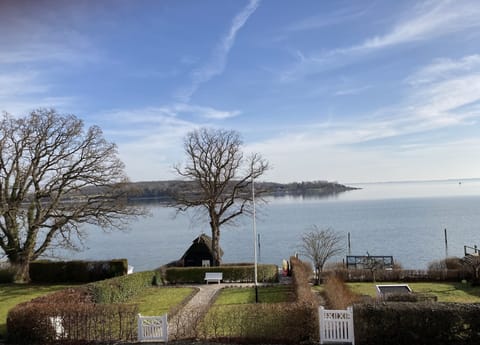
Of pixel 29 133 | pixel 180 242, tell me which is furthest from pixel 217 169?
pixel 180 242

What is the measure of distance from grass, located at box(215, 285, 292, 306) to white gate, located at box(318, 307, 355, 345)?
23.0 ft

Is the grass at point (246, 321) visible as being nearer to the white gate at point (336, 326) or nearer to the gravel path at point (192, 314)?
the gravel path at point (192, 314)

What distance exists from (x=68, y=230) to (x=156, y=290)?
813cm

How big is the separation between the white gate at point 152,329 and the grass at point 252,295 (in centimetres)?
670

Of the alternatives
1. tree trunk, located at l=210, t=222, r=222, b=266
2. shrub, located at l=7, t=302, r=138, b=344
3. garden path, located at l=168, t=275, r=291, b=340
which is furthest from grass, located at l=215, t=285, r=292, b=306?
tree trunk, located at l=210, t=222, r=222, b=266

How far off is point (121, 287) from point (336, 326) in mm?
11960

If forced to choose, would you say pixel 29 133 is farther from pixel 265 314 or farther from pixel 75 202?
pixel 265 314

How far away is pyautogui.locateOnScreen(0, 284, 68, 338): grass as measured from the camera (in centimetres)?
1797

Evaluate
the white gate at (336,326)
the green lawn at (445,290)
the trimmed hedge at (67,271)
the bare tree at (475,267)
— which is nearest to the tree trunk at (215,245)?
the trimmed hedge at (67,271)

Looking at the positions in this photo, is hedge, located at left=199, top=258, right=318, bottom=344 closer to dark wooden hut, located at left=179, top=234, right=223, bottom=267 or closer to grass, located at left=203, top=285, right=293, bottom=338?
grass, located at left=203, top=285, right=293, bottom=338

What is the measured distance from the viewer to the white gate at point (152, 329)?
1164cm

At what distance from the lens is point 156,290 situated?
22.6 metres

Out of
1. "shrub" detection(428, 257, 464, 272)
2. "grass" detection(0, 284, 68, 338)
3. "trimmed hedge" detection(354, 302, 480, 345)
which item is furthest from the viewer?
"shrub" detection(428, 257, 464, 272)

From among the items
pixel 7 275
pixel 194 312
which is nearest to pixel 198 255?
pixel 7 275
